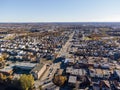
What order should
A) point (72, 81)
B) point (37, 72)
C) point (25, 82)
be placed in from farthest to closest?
point (37, 72) → point (72, 81) → point (25, 82)

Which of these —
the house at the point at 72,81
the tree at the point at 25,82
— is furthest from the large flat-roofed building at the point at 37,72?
the house at the point at 72,81

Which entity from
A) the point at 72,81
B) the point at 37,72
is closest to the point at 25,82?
the point at 37,72

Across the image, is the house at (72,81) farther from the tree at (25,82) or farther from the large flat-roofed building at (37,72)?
the tree at (25,82)

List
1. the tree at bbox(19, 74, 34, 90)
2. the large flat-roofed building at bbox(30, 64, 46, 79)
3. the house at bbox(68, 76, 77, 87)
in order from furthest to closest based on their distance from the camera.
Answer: the large flat-roofed building at bbox(30, 64, 46, 79)
the house at bbox(68, 76, 77, 87)
the tree at bbox(19, 74, 34, 90)

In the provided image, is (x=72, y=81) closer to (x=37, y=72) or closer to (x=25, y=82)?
(x=37, y=72)

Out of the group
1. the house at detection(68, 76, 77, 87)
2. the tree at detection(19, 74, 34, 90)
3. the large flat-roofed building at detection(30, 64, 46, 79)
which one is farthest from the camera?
the large flat-roofed building at detection(30, 64, 46, 79)

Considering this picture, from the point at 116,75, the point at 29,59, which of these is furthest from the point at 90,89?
the point at 29,59

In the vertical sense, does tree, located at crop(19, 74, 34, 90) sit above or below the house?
above

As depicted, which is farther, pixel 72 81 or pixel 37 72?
pixel 37 72

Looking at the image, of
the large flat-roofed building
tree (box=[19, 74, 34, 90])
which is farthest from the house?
tree (box=[19, 74, 34, 90])

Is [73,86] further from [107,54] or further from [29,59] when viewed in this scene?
[107,54]

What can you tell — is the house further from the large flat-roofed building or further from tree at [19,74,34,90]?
tree at [19,74,34,90]
